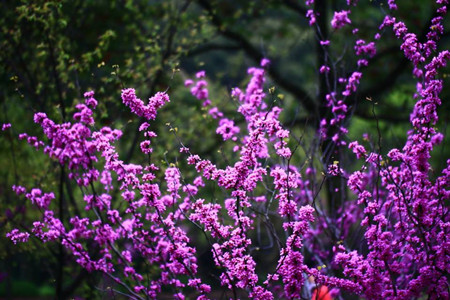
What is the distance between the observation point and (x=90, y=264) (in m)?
4.91

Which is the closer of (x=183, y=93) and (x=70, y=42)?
(x=70, y=42)

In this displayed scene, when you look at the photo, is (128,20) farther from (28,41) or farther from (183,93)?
(183,93)

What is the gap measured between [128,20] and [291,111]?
428 cm

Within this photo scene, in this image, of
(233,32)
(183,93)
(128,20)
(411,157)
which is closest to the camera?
(411,157)

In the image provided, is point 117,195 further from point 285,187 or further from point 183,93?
point 183,93

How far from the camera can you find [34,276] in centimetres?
1947

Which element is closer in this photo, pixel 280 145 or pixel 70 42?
pixel 280 145

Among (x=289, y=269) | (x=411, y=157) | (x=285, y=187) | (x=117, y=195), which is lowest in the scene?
(x=289, y=269)

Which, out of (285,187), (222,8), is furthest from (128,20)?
(285,187)

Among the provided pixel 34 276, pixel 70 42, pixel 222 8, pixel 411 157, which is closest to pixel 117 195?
pixel 70 42

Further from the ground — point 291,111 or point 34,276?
point 291,111

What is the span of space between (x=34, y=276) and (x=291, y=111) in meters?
13.2

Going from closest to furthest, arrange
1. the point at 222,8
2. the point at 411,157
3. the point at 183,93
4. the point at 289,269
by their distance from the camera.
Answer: the point at 289,269 → the point at 411,157 → the point at 222,8 → the point at 183,93

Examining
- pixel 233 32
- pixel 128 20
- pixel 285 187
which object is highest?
pixel 233 32
